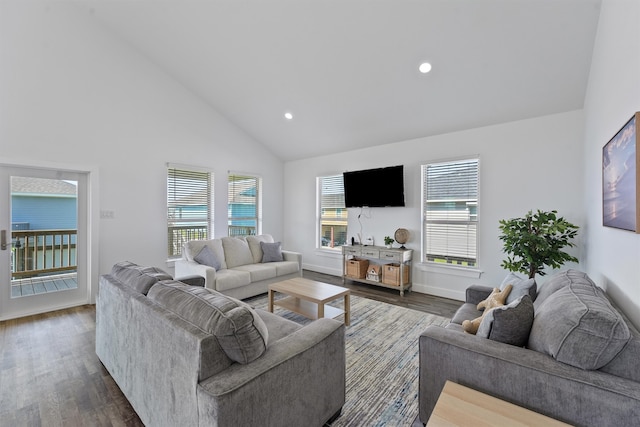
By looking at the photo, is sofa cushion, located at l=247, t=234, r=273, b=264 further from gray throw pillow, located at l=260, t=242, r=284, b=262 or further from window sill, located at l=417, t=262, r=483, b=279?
window sill, located at l=417, t=262, r=483, b=279

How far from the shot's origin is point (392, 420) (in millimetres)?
1830

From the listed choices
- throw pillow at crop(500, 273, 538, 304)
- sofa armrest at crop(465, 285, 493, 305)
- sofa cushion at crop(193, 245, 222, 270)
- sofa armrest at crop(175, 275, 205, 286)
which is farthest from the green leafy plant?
sofa cushion at crop(193, 245, 222, 270)

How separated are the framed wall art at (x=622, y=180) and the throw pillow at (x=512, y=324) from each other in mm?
710

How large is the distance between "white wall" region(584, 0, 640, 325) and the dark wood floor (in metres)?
1.82

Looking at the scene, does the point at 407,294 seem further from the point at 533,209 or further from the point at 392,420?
the point at 392,420

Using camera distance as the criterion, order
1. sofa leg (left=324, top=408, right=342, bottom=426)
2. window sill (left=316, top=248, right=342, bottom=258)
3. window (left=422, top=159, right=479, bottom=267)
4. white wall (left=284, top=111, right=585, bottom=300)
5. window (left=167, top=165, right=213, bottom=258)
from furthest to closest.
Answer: window sill (left=316, top=248, right=342, bottom=258) < window (left=167, top=165, right=213, bottom=258) < window (left=422, top=159, right=479, bottom=267) < white wall (left=284, top=111, right=585, bottom=300) < sofa leg (left=324, top=408, right=342, bottom=426)

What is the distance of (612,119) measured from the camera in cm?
210

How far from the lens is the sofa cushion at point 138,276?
188 centimetres

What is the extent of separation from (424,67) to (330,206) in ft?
10.7

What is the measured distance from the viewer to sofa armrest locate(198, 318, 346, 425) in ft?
3.84

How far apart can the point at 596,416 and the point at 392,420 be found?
1.08 meters

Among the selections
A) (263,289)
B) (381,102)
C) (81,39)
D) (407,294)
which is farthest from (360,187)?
(81,39)

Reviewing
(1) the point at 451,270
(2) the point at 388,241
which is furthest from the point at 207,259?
(1) the point at 451,270

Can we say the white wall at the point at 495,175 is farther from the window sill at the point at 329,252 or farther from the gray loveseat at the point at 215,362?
the gray loveseat at the point at 215,362
